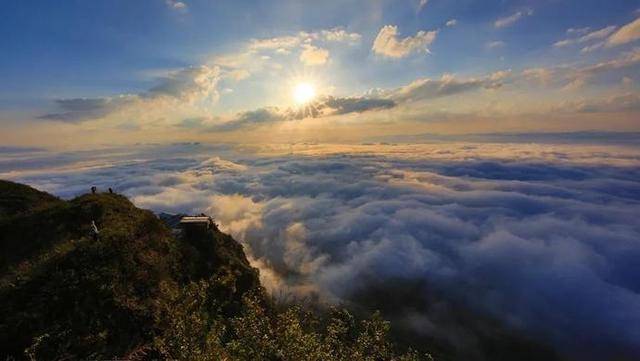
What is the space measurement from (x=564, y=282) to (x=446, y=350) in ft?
348

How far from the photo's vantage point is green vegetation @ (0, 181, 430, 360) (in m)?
18.4

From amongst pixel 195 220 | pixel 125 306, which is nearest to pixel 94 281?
pixel 125 306

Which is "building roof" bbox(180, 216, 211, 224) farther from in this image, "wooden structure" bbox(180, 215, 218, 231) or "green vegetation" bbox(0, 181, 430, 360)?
"green vegetation" bbox(0, 181, 430, 360)

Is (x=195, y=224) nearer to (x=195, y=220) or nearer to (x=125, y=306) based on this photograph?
(x=195, y=220)

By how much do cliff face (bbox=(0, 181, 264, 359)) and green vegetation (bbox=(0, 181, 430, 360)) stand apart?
0.06 meters

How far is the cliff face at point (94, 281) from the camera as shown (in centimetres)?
2150

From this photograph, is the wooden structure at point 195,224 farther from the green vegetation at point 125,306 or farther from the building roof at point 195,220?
the green vegetation at point 125,306

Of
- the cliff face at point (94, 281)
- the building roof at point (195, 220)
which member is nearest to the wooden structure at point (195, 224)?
the building roof at point (195, 220)

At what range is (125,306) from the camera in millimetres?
24844

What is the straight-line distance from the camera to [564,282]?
189 m

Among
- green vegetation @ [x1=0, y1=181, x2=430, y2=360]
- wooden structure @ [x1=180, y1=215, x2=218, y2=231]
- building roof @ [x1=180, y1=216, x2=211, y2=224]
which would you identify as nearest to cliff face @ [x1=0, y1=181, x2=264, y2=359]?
green vegetation @ [x1=0, y1=181, x2=430, y2=360]

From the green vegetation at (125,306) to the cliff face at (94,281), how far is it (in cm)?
6

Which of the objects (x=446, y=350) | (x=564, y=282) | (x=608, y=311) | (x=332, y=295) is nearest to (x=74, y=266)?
(x=446, y=350)

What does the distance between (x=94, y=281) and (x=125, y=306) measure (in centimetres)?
305
